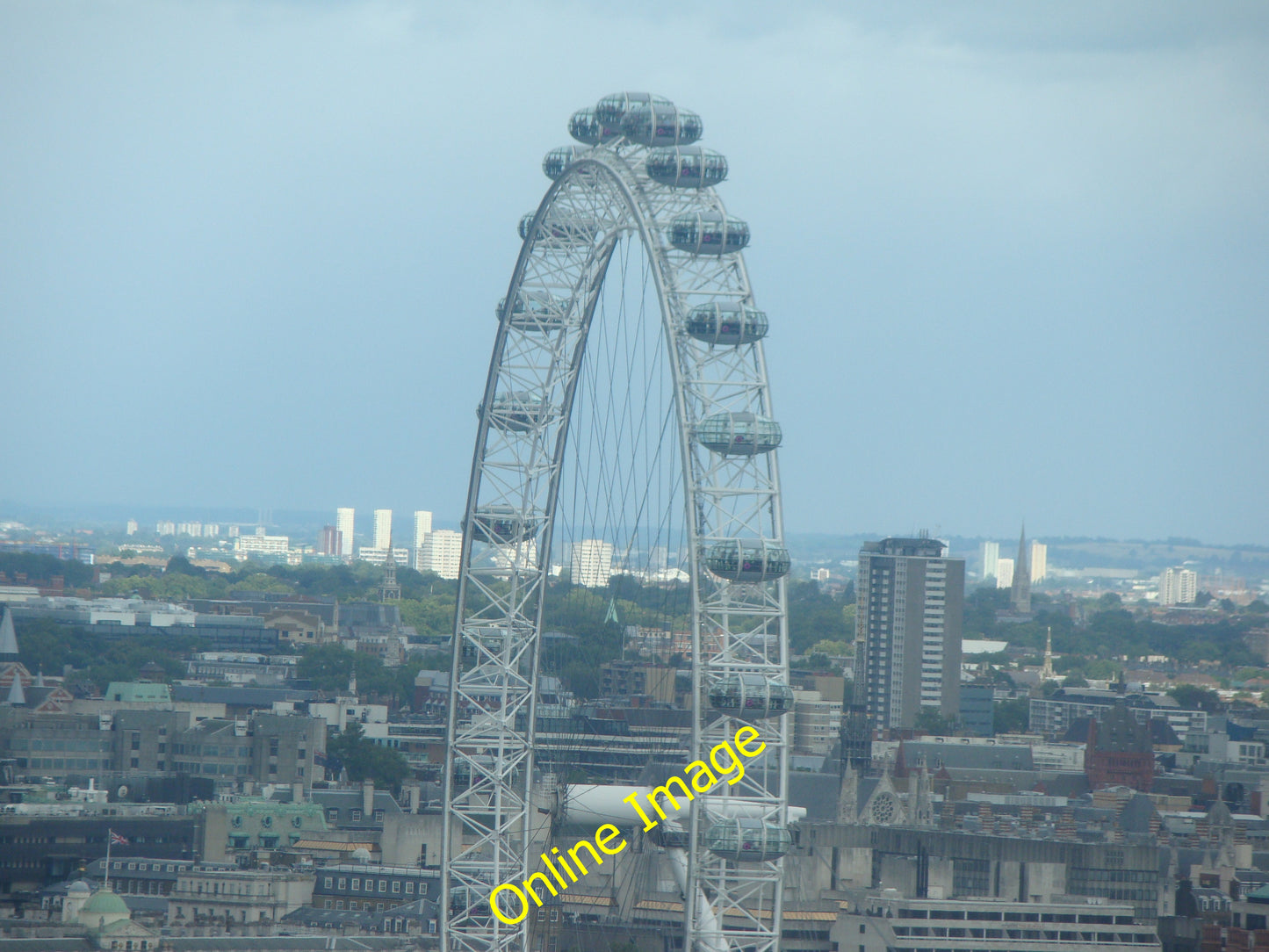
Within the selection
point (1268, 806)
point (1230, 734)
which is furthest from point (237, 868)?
point (1230, 734)

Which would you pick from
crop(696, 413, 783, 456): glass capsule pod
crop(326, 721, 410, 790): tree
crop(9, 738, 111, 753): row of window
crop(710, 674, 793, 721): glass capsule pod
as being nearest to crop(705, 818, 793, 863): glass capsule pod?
crop(710, 674, 793, 721): glass capsule pod

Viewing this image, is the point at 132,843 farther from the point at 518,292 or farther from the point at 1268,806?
the point at 1268,806

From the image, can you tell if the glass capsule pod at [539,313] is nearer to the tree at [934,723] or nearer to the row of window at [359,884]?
the row of window at [359,884]

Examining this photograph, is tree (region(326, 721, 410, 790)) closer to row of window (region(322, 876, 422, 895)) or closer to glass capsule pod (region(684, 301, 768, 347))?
row of window (region(322, 876, 422, 895))

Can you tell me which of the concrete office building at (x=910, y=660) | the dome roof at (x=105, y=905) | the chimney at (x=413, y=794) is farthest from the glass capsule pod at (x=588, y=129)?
the concrete office building at (x=910, y=660)

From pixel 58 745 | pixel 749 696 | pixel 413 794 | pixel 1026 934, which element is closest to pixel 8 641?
pixel 58 745
